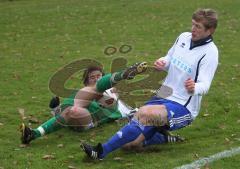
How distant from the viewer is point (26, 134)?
673 cm

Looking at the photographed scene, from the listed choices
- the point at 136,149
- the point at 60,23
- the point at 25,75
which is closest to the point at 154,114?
the point at 136,149

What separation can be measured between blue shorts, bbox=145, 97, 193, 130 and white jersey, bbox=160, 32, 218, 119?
54mm

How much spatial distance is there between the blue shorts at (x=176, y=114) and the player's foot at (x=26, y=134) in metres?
1.60

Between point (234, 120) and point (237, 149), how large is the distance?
1300 mm

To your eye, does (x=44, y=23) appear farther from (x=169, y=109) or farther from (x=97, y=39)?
(x=169, y=109)

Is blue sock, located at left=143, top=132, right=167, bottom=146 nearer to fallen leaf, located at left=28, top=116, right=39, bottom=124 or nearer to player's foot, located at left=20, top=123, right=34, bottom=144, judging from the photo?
player's foot, located at left=20, top=123, right=34, bottom=144

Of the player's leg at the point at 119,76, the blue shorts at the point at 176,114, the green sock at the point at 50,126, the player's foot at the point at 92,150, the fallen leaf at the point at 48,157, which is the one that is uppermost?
the player's leg at the point at 119,76

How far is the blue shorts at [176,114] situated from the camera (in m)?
6.23

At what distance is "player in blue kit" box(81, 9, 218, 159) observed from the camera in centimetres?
611

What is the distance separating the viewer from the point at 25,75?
1110cm

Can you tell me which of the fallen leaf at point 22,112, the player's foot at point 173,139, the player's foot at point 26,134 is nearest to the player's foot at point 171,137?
the player's foot at point 173,139

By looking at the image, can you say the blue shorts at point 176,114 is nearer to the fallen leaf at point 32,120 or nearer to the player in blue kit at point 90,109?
the player in blue kit at point 90,109

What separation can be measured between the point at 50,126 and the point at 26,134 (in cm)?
40

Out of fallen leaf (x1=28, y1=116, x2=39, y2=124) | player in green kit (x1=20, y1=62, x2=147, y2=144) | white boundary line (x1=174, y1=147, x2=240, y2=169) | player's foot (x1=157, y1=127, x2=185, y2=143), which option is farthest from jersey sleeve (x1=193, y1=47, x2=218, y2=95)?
fallen leaf (x1=28, y1=116, x2=39, y2=124)
